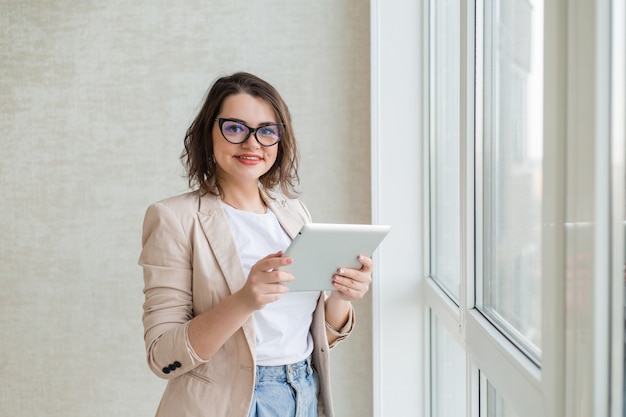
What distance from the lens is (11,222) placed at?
9.05 feet

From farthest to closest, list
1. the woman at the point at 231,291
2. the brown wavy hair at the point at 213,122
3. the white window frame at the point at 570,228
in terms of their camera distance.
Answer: the brown wavy hair at the point at 213,122 < the woman at the point at 231,291 < the white window frame at the point at 570,228

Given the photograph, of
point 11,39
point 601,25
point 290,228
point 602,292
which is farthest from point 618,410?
A: point 11,39

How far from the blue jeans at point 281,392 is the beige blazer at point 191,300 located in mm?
39

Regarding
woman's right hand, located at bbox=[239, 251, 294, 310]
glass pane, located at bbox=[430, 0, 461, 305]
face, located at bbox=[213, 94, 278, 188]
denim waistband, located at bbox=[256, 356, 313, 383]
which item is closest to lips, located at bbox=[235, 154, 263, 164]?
face, located at bbox=[213, 94, 278, 188]

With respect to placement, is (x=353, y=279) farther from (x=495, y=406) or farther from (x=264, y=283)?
(x=495, y=406)

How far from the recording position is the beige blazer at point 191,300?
1430mm

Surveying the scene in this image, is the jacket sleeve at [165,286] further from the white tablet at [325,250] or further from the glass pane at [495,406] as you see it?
the glass pane at [495,406]

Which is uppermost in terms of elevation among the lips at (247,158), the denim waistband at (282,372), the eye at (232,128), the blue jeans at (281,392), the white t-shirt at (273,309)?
the eye at (232,128)

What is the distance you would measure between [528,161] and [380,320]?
1.48 metres

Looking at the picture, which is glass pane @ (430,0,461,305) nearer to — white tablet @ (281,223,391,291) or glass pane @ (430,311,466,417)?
glass pane @ (430,311,466,417)

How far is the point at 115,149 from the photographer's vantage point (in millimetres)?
2695

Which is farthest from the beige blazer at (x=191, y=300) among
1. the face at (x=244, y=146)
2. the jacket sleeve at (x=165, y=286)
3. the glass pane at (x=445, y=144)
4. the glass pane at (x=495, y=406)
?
the glass pane at (x=445, y=144)

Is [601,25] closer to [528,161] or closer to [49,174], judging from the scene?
[528,161]

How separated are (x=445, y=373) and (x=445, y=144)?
76cm
